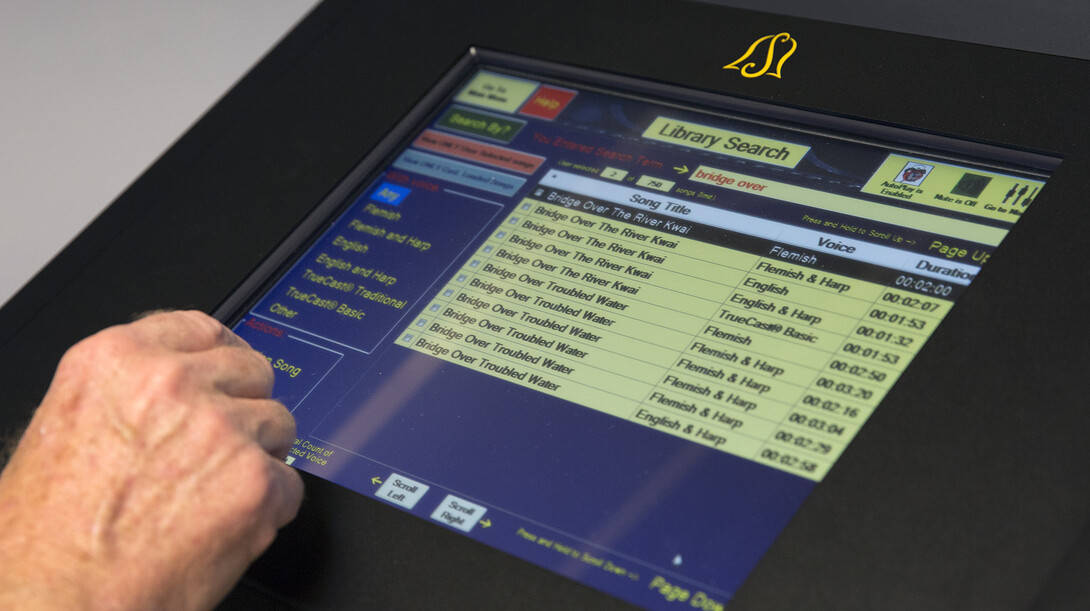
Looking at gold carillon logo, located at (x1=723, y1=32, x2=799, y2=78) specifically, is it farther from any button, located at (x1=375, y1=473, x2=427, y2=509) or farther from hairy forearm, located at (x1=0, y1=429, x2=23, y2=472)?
hairy forearm, located at (x1=0, y1=429, x2=23, y2=472)

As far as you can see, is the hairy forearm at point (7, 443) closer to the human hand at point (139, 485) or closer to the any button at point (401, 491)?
the human hand at point (139, 485)

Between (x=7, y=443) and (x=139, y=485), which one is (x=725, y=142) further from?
(x=7, y=443)

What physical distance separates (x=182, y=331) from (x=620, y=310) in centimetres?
38

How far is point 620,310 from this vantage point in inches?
38.1

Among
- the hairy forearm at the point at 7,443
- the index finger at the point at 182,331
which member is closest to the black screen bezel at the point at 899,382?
the hairy forearm at the point at 7,443

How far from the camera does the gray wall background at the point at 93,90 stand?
4.56ft

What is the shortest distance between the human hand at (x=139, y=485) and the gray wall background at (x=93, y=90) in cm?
53

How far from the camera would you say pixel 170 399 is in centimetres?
82

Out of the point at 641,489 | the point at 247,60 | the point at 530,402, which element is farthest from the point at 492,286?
the point at 247,60

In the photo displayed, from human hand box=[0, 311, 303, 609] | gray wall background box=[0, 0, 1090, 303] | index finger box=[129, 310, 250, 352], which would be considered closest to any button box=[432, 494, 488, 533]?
human hand box=[0, 311, 303, 609]

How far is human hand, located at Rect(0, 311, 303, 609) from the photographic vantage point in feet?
2.57

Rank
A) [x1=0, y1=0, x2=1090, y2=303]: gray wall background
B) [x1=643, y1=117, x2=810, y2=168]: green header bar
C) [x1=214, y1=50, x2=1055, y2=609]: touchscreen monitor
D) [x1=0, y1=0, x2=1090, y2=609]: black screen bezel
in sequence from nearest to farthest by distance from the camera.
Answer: [x1=0, y1=0, x2=1090, y2=609]: black screen bezel < [x1=214, y1=50, x2=1055, y2=609]: touchscreen monitor < [x1=643, y1=117, x2=810, y2=168]: green header bar < [x1=0, y1=0, x2=1090, y2=303]: gray wall background

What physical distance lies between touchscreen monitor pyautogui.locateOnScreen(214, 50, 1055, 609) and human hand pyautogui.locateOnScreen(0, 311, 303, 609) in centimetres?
13

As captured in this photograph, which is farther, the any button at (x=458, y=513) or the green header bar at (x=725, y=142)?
the green header bar at (x=725, y=142)
